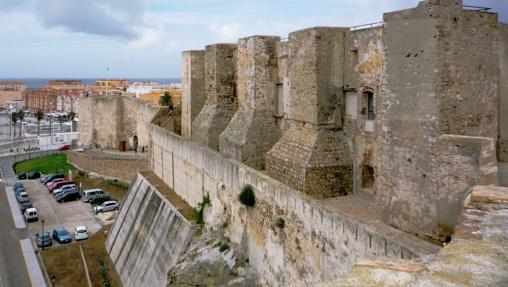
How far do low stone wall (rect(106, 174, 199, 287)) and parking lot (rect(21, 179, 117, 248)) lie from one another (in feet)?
14.4

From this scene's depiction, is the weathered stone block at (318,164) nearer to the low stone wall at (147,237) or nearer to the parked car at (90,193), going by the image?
the low stone wall at (147,237)

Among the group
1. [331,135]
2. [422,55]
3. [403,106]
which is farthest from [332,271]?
[331,135]

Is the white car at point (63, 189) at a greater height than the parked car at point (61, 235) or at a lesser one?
greater

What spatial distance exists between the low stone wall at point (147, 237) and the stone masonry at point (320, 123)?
4.98 meters

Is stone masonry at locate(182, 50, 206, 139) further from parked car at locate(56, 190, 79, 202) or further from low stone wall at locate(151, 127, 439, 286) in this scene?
parked car at locate(56, 190, 79, 202)

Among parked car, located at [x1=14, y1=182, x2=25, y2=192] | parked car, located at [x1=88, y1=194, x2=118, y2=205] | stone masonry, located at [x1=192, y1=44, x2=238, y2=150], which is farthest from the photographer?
parked car, located at [x1=14, y1=182, x2=25, y2=192]

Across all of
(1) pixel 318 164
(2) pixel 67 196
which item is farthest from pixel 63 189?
(1) pixel 318 164

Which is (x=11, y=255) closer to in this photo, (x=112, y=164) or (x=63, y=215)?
(x=63, y=215)

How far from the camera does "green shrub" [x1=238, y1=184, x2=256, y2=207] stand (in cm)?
1292

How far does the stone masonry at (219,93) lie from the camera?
2019 cm

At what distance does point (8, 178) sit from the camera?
4331 centimetres

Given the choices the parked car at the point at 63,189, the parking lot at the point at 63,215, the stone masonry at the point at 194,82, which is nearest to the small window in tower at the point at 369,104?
the stone masonry at the point at 194,82

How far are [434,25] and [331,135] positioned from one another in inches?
204

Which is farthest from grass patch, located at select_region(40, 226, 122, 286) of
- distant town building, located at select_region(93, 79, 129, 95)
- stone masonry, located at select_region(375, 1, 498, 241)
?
distant town building, located at select_region(93, 79, 129, 95)
